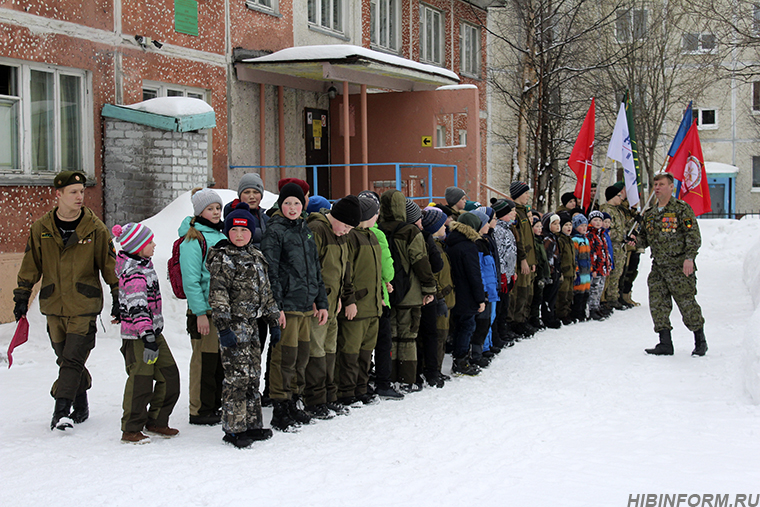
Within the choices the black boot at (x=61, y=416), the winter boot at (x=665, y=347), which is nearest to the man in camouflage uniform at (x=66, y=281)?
the black boot at (x=61, y=416)

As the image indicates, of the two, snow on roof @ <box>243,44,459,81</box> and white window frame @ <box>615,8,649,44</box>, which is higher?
white window frame @ <box>615,8,649,44</box>

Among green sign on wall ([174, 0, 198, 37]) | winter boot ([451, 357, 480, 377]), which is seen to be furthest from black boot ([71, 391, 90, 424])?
green sign on wall ([174, 0, 198, 37])

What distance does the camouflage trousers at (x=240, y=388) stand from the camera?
5008 millimetres

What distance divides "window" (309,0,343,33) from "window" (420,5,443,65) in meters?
3.57

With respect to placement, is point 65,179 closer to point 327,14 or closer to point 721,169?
point 327,14

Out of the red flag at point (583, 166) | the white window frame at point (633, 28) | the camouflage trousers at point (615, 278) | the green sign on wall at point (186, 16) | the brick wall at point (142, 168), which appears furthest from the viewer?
the white window frame at point (633, 28)

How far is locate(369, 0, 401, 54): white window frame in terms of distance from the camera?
656 inches

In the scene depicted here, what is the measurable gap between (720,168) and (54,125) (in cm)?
3227

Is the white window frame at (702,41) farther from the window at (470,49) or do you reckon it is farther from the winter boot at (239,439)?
the winter boot at (239,439)

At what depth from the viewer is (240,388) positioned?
504 centimetres

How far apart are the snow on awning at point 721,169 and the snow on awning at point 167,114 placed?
2994 centimetres

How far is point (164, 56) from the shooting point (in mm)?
11234

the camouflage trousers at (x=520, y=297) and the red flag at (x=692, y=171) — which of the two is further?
the red flag at (x=692, y=171)

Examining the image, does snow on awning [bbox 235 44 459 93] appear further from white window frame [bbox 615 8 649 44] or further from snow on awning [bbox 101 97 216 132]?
white window frame [bbox 615 8 649 44]
